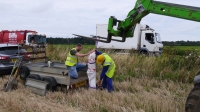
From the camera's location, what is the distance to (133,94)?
5.84 m

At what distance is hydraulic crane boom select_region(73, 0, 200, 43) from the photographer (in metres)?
3.91

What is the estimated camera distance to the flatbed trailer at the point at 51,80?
6391 mm

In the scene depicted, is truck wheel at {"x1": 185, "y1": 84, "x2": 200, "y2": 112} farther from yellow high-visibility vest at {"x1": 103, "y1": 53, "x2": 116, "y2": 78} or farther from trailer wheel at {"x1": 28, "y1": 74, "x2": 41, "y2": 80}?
trailer wheel at {"x1": 28, "y1": 74, "x2": 41, "y2": 80}

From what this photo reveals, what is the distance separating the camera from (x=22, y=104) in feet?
17.2

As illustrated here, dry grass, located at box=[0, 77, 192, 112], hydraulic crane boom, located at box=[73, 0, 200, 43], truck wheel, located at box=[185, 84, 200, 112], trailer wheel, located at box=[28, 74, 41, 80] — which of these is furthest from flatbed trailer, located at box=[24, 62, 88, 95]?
truck wheel, located at box=[185, 84, 200, 112]

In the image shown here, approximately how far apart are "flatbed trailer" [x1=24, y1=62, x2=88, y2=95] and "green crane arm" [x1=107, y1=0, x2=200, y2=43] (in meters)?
2.04

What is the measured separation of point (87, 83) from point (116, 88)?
3.63ft

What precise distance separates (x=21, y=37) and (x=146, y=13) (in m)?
20.6

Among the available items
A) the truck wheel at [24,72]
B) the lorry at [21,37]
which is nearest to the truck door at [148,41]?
the lorry at [21,37]

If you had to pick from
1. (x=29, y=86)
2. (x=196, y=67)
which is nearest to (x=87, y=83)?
(x=29, y=86)

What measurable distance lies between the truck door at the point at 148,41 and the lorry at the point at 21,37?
10.7 m

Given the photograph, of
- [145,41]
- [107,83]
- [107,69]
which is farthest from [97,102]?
[145,41]

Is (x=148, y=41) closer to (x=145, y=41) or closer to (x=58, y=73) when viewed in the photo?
(x=145, y=41)

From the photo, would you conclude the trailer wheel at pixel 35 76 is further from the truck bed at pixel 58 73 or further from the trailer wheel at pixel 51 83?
the trailer wheel at pixel 51 83
